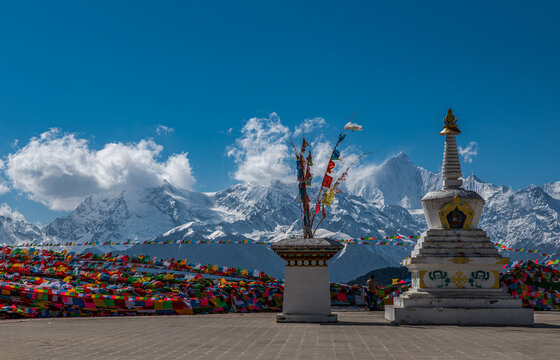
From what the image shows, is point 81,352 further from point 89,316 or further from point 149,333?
point 89,316

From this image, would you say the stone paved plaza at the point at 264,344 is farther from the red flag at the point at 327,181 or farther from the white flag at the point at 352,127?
the white flag at the point at 352,127

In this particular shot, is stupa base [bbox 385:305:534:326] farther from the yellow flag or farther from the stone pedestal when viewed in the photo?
the yellow flag

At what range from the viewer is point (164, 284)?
27.3m

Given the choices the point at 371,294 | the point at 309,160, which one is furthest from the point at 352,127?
the point at 371,294

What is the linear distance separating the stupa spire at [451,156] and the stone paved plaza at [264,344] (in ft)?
33.2

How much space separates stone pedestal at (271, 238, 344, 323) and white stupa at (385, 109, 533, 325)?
3.02m

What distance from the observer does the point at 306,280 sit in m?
18.9

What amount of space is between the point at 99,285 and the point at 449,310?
1305cm

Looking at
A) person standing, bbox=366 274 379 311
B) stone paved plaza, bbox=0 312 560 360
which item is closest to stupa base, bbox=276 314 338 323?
stone paved plaza, bbox=0 312 560 360

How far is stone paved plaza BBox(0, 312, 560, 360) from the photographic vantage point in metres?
10.5

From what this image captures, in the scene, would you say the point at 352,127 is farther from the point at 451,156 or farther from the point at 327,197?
the point at 451,156

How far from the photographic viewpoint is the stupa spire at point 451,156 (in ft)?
84.4

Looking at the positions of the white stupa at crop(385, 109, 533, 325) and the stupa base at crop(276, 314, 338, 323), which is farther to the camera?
the white stupa at crop(385, 109, 533, 325)

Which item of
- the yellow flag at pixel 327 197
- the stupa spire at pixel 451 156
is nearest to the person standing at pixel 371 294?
the stupa spire at pixel 451 156
